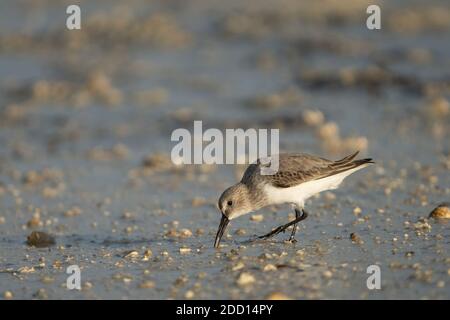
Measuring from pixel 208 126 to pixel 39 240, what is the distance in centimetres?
570

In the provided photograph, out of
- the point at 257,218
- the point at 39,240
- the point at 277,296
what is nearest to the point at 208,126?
the point at 257,218

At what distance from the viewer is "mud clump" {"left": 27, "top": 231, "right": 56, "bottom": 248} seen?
8.63m

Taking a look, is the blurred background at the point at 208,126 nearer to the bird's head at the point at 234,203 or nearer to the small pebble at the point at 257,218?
the small pebble at the point at 257,218

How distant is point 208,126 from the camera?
13.9 meters

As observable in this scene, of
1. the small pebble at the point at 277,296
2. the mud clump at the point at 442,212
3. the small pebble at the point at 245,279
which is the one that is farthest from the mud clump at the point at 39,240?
the mud clump at the point at 442,212

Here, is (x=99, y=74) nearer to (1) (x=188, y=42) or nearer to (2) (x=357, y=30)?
(1) (x=188, y=42)

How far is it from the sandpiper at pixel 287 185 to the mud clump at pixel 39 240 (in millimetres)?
1909

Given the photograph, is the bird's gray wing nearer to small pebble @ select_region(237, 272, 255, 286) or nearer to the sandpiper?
the sandpiper

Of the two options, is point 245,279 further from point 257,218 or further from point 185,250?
point 257,218

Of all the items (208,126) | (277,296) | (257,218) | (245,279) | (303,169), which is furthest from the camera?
(208,126)

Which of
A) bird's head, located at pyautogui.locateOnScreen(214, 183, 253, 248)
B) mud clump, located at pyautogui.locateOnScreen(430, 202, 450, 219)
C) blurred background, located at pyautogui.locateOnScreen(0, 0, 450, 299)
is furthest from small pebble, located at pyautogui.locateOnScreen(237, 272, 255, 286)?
mud clump, located at pyautogui.locateOnScreen(430, 202, 450, 219)

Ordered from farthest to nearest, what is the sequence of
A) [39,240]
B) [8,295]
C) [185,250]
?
[39,240] < [185,250] < [8,295]

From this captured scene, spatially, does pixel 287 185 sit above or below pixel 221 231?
above
